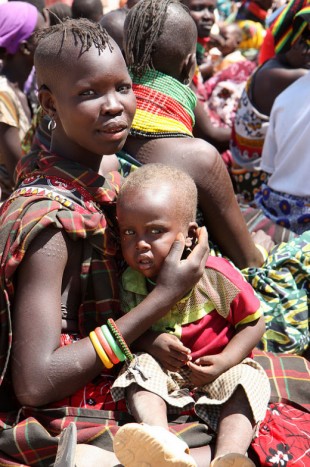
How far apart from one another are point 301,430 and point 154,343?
1.98 feet

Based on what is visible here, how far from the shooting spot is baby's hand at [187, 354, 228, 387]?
8.18ft

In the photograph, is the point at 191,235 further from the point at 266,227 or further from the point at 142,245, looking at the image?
the point at 266,227

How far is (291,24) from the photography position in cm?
511

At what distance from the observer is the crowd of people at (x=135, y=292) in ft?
7.75

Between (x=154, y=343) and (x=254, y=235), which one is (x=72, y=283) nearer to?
(x=154, y=343)

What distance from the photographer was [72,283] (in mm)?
2539

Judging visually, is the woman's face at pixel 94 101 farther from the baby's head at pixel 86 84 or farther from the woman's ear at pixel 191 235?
the woman's ear at pixel 191 235

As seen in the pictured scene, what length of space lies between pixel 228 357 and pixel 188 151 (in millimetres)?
888

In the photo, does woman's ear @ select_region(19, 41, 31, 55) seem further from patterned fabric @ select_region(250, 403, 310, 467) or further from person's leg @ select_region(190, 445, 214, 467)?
person's leg @ select_region(190, 445, 214, 467)

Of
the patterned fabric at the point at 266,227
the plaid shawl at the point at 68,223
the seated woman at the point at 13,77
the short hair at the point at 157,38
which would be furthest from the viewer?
the seated woman at the point at 13,77

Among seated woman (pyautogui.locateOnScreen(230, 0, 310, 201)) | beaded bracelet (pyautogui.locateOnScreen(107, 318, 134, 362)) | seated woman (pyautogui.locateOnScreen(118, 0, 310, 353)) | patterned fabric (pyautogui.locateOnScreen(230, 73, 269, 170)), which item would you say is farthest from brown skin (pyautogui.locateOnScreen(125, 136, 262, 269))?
patterned fabric (pyautogui.locateOnScreen(230, 73, 269, 170))

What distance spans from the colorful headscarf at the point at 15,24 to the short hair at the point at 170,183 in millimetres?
3520

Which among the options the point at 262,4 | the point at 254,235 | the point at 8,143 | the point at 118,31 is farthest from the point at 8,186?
the point at 262,4

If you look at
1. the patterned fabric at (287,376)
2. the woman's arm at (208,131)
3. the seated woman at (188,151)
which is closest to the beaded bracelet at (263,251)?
the seated woman at (188,151)
